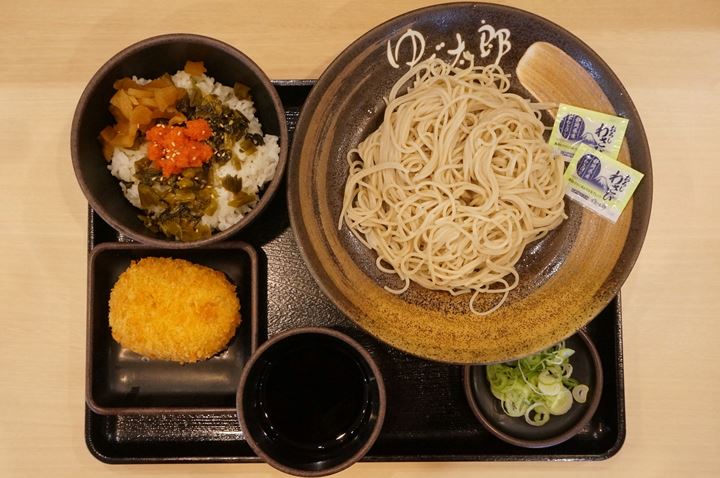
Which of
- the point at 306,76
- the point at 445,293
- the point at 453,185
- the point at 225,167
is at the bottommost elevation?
the point at 445,293

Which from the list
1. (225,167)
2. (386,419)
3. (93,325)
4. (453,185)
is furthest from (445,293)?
(93,325)

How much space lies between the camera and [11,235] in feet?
7.06

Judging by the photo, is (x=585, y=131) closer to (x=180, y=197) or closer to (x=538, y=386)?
(x=538, y=386)

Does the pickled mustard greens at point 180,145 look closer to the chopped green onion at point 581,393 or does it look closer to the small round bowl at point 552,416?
the small round bowl at point 552,416

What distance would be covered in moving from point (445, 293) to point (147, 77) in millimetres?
1226

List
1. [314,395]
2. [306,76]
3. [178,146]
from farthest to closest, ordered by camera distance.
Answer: [306,76], [314,395], [178,146]

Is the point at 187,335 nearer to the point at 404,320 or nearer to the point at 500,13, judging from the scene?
the point at 404,320

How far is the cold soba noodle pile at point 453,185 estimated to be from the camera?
200 cm

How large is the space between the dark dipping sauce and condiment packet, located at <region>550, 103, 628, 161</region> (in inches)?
38.9

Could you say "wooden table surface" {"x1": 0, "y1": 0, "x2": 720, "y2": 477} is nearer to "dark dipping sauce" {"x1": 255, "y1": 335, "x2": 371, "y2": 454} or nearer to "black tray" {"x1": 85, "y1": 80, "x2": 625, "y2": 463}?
"black tray" {"x1": 85, "y1": 80, "x2": 625, "y2": 463}

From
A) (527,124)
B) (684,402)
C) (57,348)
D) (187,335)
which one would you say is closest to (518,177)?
(527,124)

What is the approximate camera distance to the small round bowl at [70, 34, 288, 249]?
184cm

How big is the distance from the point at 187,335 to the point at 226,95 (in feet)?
2.62

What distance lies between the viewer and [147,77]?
2.00 meters
